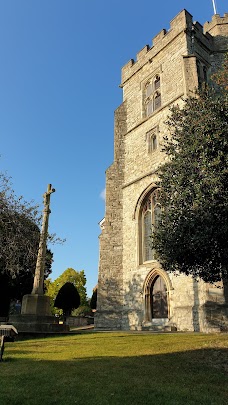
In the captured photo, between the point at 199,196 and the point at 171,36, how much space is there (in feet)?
53.5

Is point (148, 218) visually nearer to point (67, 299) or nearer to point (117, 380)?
point (117, 380)

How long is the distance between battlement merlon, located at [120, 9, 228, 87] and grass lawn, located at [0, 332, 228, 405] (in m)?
19.3

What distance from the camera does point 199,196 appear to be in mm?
9508

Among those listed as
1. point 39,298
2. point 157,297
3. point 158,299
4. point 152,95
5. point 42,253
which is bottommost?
point 39,298

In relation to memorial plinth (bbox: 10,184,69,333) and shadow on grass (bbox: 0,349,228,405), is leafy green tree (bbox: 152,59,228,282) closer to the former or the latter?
shadow on grass (bbox: 0,349,228,405)

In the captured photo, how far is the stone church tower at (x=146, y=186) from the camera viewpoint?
17453mm

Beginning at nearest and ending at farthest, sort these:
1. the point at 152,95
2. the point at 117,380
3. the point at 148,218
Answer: the point at 117,380 → the point at 148,218 → the point at 152,95

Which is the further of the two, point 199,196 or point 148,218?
point 148,218

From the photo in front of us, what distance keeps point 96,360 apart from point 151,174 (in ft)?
45.4

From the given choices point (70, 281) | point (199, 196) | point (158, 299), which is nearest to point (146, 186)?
point (158, 299)

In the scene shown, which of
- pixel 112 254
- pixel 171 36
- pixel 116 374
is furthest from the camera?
pixel 171 36

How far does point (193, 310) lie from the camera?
14.8 m

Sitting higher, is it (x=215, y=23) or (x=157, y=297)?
(x=215, y=23)

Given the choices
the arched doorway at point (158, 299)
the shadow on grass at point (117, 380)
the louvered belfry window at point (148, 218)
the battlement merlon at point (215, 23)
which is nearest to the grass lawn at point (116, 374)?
the shadow on grass at point (117, 380)
